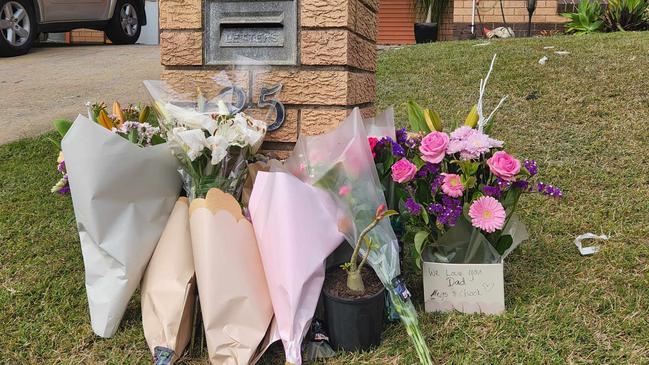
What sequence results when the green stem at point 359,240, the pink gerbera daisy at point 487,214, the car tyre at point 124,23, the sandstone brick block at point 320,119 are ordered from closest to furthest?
the green stem at point 359,240, the pink gerbera daisy at point 487,214, the sandstone brick block at point 320,119, the car tyre at point 124,23

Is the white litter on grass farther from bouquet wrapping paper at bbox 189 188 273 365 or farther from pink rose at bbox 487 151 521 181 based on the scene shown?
bouquet wrapping paper at bbox 189 188 273 365

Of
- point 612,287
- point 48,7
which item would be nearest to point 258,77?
point 612,287

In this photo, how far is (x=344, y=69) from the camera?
238 cm

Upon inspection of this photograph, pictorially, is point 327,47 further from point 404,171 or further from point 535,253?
point 535,253

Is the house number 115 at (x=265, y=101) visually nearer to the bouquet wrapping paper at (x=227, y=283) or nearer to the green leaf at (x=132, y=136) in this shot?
the green leaf at (x=132, y=136)

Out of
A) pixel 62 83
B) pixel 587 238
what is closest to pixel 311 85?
pixel 587 238

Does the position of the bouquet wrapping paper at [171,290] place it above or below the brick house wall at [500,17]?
below

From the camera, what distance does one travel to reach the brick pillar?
2350 millimetres

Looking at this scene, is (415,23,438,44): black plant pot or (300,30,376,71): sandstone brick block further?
(415,23,438,44): black plant pot

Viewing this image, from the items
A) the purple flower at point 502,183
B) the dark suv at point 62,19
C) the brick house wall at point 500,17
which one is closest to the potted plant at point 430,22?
the brick house wall at point 500,17

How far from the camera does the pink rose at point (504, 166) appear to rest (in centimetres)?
187

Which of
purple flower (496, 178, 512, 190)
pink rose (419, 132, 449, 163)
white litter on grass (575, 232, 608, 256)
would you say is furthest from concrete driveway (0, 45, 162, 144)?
white litter on grass (575, 232, 608, 256)

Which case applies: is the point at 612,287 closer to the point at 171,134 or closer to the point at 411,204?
the point at 411,204

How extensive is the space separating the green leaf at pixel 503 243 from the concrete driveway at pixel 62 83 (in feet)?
8.70
